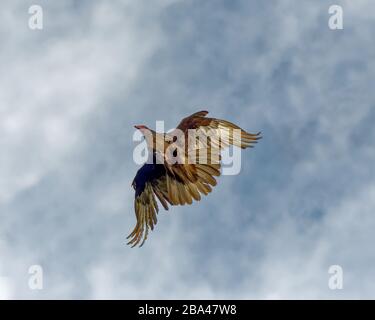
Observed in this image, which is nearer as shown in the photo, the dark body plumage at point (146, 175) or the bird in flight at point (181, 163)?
the bird in flight at point (181, 163)

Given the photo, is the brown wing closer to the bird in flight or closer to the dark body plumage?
the bird in flight

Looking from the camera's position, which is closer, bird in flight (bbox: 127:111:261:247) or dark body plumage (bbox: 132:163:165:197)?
bird in flight (bbox: 127:111:261:247)

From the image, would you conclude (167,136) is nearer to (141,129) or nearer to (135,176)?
(141,129)

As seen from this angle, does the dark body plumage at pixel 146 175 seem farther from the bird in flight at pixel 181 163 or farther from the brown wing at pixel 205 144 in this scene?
the brown wing at pixel 205 144

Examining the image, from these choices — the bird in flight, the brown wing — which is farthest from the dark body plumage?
the brown wing

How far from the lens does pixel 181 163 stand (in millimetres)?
23484

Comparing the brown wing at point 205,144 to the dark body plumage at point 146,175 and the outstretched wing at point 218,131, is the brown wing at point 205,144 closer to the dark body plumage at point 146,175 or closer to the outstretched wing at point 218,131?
the outstretched wing at point 218,131

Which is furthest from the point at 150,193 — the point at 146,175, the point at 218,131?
the point at 218,131

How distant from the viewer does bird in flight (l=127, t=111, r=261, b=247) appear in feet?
76.5

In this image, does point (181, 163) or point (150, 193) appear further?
point (150, 193)

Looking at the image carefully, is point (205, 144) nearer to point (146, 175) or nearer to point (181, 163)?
point (181, 163)

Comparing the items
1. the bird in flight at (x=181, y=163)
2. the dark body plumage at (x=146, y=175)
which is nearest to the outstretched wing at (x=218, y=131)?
the bird in flight at (x=181, y=163)

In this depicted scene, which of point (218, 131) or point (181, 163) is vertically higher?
point (218, 131)

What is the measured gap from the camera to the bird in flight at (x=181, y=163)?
23.3m
